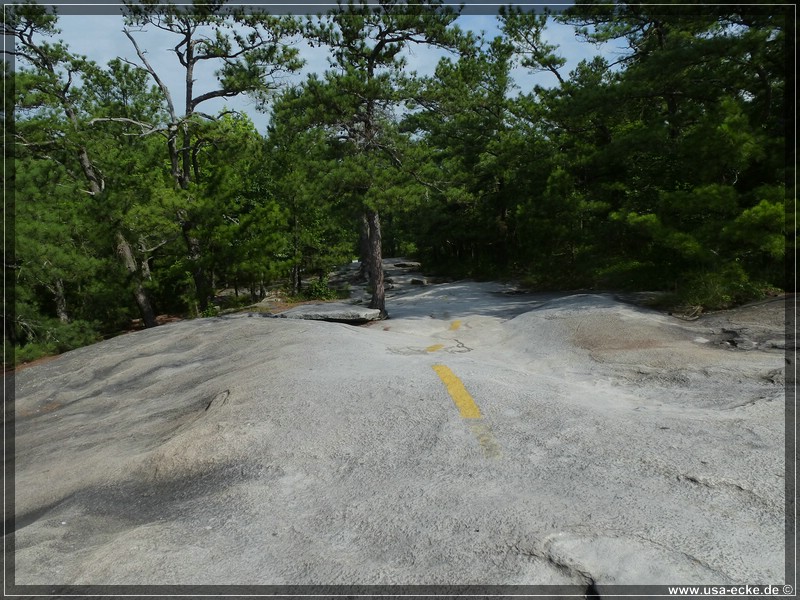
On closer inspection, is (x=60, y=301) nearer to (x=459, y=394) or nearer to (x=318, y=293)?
(x=318, y=293)

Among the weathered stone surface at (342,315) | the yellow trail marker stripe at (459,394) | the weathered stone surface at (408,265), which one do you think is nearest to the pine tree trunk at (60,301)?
the weathered stone surface at (342,315)

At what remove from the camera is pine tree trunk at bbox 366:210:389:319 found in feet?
45.8

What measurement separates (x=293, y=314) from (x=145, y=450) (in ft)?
27.7

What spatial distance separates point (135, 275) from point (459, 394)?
15093 millimetres

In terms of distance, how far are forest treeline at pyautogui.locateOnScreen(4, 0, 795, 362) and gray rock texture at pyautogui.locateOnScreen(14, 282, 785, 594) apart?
14.0 ft

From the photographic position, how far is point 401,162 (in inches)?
531

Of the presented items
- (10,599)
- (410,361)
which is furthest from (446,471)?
(410,361)

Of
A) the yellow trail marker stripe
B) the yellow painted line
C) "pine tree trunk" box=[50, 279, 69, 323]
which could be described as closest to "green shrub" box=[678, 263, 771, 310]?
the yellow trail marker stripe

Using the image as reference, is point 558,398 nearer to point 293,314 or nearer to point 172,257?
point 293,314

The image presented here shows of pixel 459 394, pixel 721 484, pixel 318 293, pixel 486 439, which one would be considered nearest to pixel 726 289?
pixel 459 394

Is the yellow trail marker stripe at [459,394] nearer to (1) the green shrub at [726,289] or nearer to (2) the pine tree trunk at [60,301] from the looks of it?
(1) the green shrub at [726,289]

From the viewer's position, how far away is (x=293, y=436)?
449cm

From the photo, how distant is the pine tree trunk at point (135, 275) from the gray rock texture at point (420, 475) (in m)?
9.66

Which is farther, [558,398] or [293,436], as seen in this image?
[558,398]
